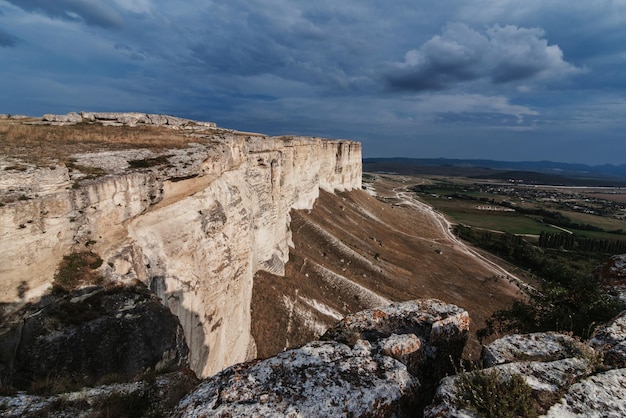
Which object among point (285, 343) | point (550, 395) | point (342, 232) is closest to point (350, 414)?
point (550, 395)

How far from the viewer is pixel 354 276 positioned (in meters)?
34.6

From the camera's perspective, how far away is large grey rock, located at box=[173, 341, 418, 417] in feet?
13.0

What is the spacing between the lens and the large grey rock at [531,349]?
4.48m

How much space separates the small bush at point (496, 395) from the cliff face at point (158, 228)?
10.3 m

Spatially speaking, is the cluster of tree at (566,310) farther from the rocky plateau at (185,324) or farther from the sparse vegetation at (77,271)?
the sparse vegetation at (77,271)

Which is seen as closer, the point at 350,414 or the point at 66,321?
the point at 350,414

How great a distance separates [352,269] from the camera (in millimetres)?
36125

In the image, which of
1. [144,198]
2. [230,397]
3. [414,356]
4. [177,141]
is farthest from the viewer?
[177,141]

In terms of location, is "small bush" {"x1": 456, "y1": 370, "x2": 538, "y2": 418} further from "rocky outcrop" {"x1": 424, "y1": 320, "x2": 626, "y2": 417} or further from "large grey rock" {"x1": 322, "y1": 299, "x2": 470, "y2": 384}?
"large grey rock" {"x1": 322, "y1": 299, "x2": 470, "y2": 384}

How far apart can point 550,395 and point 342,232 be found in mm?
41961

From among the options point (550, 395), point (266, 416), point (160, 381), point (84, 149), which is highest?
point (84, 149)

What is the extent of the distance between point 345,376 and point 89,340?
7234mm

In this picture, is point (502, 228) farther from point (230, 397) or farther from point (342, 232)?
point (230, 397)

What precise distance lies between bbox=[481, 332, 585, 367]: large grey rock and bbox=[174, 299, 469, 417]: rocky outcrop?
2.74ft
